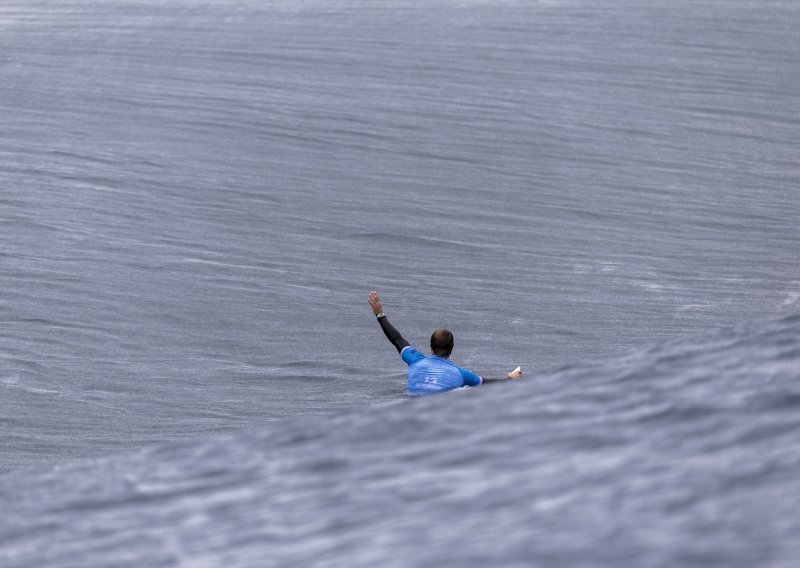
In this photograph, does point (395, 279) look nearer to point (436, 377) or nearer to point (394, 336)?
point (394, 336)

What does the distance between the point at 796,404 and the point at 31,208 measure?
11288 millimetres

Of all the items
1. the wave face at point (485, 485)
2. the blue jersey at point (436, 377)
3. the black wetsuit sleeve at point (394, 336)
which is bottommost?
the blue jersey at point (436, 377)

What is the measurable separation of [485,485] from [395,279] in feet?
32.7

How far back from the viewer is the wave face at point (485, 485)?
2.45 m

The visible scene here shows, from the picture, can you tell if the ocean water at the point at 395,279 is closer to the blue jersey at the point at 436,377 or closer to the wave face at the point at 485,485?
the wave face at the point at 485,485

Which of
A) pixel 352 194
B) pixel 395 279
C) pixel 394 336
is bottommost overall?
pixel 395 279

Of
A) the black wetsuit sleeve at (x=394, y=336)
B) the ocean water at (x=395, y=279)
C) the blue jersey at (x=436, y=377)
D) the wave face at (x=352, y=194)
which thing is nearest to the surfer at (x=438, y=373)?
the blue jersey at (x=436, y=377)

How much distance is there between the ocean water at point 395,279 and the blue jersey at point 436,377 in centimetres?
109

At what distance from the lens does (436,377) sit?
7621mm

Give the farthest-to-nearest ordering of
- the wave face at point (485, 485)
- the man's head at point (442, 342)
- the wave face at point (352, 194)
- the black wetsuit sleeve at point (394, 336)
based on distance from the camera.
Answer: the wave face at point (352, 194)
the black wetsuit sleeve at point (394, 336)
the man's head at point (442, 342)
the wave face at point (485, 485)

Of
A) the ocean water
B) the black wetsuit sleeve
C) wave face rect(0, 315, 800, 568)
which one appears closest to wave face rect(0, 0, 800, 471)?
the ocean water

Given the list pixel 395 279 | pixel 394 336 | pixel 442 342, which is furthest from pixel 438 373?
pixel 395 279

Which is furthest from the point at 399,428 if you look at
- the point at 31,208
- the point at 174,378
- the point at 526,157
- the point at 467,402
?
the point at 526,157

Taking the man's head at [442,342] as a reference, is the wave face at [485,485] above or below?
above
